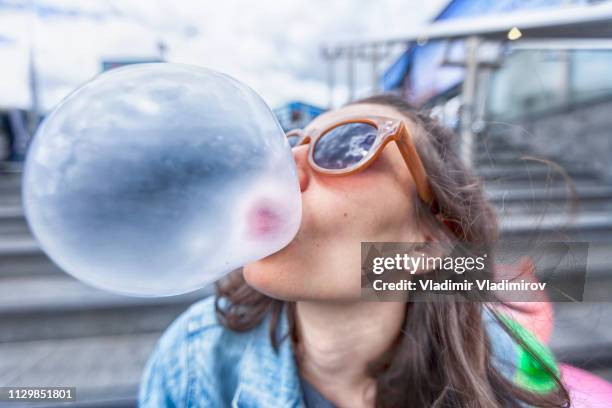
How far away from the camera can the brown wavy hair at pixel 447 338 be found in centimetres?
51

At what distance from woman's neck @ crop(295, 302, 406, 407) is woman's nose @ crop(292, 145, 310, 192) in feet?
0.66

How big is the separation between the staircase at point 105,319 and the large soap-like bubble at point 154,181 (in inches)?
15.8

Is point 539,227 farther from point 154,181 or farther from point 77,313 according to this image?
point 77,313

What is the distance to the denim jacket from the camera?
0.63 meters

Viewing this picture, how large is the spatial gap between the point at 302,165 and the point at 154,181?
24cm

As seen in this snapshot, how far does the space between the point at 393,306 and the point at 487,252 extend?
203 mm

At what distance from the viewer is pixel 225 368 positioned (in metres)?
0.69

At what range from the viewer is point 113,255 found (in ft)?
0.98

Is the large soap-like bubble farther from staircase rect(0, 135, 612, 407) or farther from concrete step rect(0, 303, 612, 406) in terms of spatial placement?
concrete step rect(0, 303, 612, 406)

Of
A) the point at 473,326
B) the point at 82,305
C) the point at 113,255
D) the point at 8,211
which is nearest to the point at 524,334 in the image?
the point at 473,326

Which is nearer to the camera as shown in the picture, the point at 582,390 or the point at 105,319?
the point at 582,390

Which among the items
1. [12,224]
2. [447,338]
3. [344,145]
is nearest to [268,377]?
[447,338]

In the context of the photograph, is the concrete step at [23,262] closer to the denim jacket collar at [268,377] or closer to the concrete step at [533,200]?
the denim jacket collar at [268,377]

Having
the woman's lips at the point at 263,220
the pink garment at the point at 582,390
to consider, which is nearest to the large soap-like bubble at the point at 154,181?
the woman's lips at the point at 263,220
